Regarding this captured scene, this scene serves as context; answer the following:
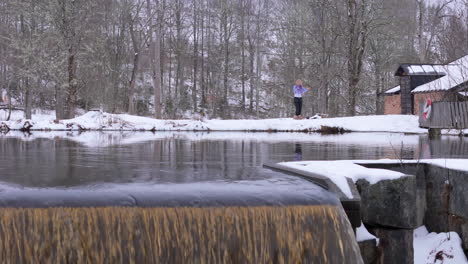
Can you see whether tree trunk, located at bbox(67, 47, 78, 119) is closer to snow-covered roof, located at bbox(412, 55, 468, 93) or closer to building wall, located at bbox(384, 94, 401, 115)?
snow-covered roof, located at bbox(412, 55, 468, 93)

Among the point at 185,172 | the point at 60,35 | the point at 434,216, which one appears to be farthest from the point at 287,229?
the point at 60,35

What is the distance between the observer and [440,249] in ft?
19.4

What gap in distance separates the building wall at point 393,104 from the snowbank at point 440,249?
114ft

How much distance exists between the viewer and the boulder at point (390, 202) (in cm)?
525

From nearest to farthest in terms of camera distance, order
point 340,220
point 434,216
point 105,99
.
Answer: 1. point 340,220
2. point 434,216
3. point 105,99

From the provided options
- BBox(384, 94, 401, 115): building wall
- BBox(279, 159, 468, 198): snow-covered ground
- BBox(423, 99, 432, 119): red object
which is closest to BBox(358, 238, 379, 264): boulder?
BBox(279, 159, 468, 198): snow-covered ground

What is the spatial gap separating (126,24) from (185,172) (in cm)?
3940

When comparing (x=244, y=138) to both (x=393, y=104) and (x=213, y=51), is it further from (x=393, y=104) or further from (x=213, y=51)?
(x=213, y=51)

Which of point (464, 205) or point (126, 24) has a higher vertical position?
point (126, 24)

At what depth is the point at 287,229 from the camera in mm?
4078

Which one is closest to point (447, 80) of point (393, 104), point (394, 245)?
point (393, 104)

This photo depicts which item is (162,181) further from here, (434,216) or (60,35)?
(60,35)

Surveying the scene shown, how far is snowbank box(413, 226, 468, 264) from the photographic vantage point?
19.0 ft

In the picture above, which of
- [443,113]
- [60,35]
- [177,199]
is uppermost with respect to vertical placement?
[60,35]
